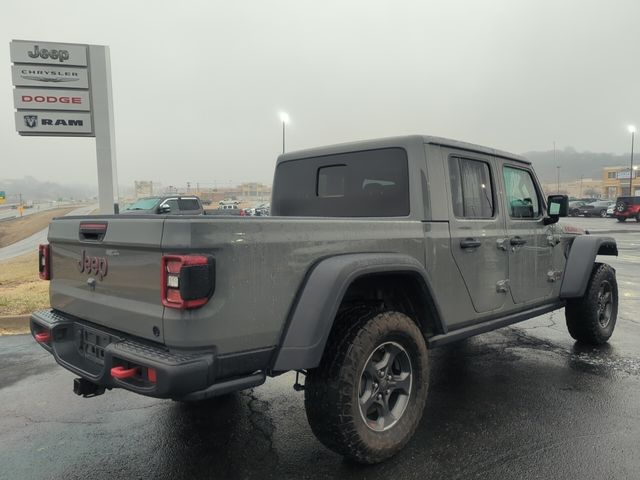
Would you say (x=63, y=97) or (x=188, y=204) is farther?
(x=188, y=204)

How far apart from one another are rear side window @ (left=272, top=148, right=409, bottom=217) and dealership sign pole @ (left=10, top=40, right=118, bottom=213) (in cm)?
1157

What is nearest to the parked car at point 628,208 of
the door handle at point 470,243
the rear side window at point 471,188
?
the rear side window at point 471,188

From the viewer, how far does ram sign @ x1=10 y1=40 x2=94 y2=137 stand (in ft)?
46.0

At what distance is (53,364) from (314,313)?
354cm

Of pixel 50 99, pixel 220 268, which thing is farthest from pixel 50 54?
pixel 220 268

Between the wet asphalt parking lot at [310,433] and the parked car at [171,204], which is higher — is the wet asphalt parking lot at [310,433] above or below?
below

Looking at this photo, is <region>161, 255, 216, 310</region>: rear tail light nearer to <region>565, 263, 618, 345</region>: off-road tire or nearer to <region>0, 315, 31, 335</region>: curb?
<region>565, 263, 618, 345</region>: off-road tire

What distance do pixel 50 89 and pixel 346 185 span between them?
13.7 metres

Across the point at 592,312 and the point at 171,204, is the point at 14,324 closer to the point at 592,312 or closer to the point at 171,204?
the point at 592,312

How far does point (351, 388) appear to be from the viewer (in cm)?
256

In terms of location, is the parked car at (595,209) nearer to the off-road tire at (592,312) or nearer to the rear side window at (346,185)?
the off-road tire at (592,312)

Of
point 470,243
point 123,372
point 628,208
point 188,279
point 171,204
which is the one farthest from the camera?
point 628,208

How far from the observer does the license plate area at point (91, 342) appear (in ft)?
8.75

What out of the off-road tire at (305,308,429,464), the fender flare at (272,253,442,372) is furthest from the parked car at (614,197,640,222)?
the fender flare at (272,253,442,372)
